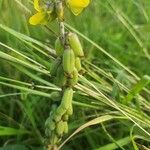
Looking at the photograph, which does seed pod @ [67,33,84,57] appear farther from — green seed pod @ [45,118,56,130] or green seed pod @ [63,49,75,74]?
green seed pod @ [45,118,56,130]

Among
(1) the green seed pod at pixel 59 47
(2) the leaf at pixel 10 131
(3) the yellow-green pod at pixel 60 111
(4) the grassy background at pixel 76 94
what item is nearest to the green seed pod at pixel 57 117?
(3) the yellow-green pod at pixel 60 111

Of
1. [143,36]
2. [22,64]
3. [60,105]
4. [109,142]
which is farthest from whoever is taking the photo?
[143,36]

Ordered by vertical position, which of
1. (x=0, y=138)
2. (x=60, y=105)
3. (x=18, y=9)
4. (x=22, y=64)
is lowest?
(x=0, y=138)

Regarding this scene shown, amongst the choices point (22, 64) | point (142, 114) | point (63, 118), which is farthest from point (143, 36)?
point (63, 118)

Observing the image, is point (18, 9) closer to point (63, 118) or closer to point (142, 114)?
point (142, 114)

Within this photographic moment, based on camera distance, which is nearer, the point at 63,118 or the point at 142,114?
the point at 63,118
